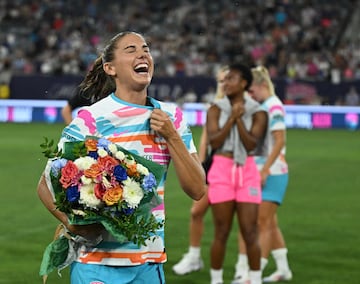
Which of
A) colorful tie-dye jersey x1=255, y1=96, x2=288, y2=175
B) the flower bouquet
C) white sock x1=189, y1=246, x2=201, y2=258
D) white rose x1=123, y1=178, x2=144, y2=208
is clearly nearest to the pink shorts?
colorful tie-dye jersey x1=255, y1=96, x2=288, y2=175

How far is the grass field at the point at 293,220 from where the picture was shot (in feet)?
34.5

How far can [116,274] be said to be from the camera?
499 centimetres

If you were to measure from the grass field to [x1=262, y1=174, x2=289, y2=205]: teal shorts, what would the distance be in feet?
2.88

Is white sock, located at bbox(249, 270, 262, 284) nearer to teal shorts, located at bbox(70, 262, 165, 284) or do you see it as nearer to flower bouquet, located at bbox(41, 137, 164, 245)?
teal shorts, located at bbox(70, 262, 165, 284)

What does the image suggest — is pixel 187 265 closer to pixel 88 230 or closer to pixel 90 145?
pixel 88 230

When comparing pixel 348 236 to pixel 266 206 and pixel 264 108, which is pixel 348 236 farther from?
pixel 264 108

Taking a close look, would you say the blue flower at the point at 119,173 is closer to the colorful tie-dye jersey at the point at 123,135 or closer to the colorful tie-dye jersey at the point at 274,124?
the colorful tie-dye jersey at the point at 123,135

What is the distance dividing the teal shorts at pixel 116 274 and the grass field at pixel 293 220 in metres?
4.80

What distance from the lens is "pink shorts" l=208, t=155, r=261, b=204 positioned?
909 cm

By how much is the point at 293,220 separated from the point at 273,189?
14.3 ft

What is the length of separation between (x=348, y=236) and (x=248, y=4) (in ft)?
96.2

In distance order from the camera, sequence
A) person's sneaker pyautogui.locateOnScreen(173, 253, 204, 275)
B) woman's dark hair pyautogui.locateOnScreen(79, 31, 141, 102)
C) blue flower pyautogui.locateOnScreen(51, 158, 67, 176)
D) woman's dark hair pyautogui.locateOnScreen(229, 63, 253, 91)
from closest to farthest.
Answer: blue flower pyautogui.locateOnScreen(51, 158, 67, 176) → woman's dark hair pyautogui.locateOnScreen(79, 31, 141, 102) → woman's dark hair pyautogui.locateOnScreen(229, 63, 253, 91) → person's sneaker pyautogui.locateOnScreen(173, 253, 204, 275)

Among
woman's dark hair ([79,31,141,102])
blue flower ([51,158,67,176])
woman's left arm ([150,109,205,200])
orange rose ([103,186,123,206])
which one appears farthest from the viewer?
woman's dark hair ([79,31,141,102])

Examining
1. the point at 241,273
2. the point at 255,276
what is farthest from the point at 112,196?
the point at 241,273
